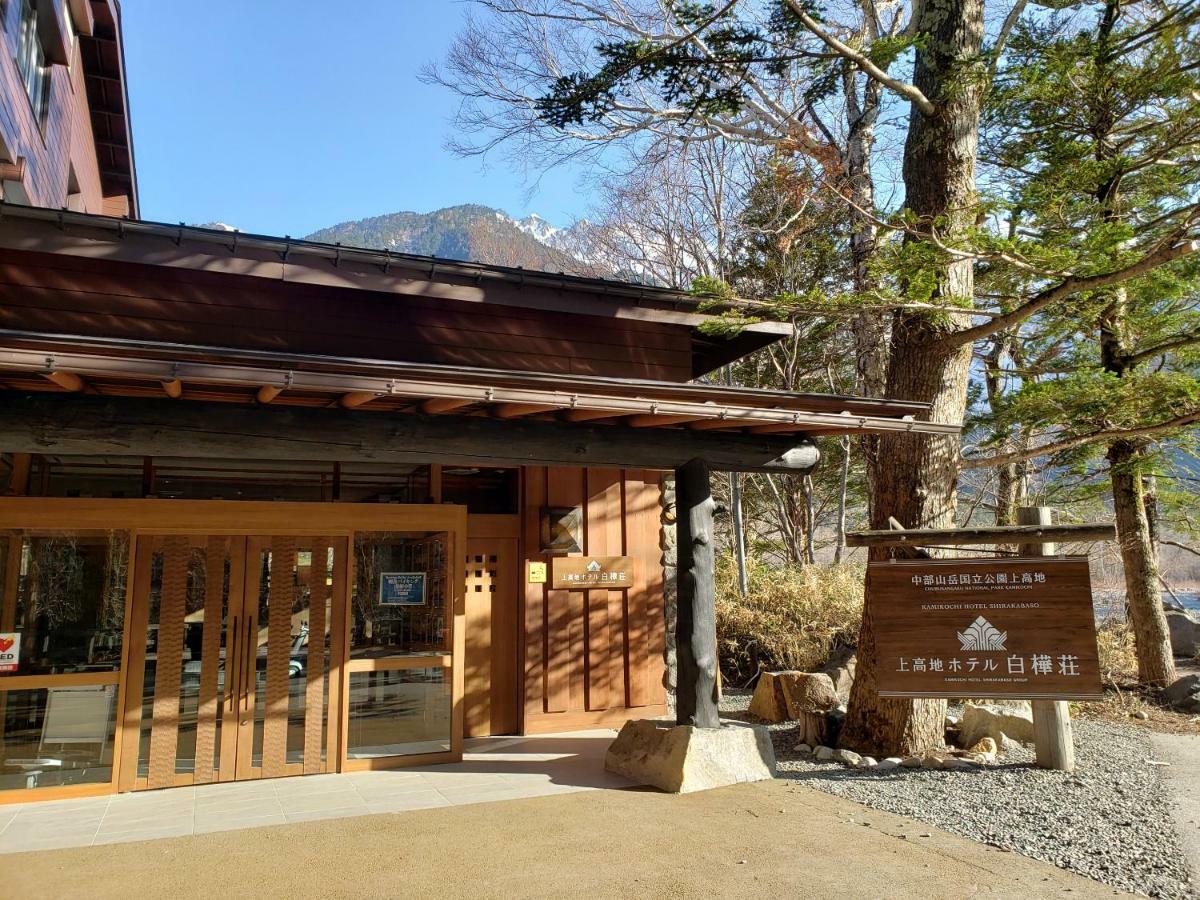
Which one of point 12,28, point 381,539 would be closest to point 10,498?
point 381,539

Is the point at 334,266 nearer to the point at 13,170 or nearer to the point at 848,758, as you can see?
the point at 13,170

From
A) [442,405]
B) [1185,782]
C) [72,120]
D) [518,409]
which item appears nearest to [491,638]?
[518,409]

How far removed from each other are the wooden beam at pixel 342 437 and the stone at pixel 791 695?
3.25m

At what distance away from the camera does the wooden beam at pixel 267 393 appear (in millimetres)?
5020

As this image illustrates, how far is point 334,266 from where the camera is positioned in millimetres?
7785

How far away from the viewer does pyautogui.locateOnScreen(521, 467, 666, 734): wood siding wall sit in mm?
9023

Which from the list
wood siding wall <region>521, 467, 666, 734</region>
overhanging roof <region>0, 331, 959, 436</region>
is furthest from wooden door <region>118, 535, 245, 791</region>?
wood siding wall <region>521, 467, 666, 734</region>

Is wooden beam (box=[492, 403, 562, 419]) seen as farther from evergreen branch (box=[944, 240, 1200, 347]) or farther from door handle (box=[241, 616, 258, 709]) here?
evergreen branch (box=[944, 240, 1200, 347])

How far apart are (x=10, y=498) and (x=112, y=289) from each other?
2.05 m

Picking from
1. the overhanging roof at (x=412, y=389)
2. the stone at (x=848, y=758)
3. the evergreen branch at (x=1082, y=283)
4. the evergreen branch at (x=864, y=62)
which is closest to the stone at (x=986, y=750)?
the stone at (x=848, y=758)

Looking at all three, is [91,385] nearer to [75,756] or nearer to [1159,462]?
[75,756]

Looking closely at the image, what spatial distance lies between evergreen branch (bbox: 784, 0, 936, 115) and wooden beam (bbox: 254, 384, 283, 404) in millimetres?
5886

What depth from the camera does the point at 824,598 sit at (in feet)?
42.9

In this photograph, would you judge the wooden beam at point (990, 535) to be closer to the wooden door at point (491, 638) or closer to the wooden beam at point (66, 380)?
the wooden door at point (491, 638)
